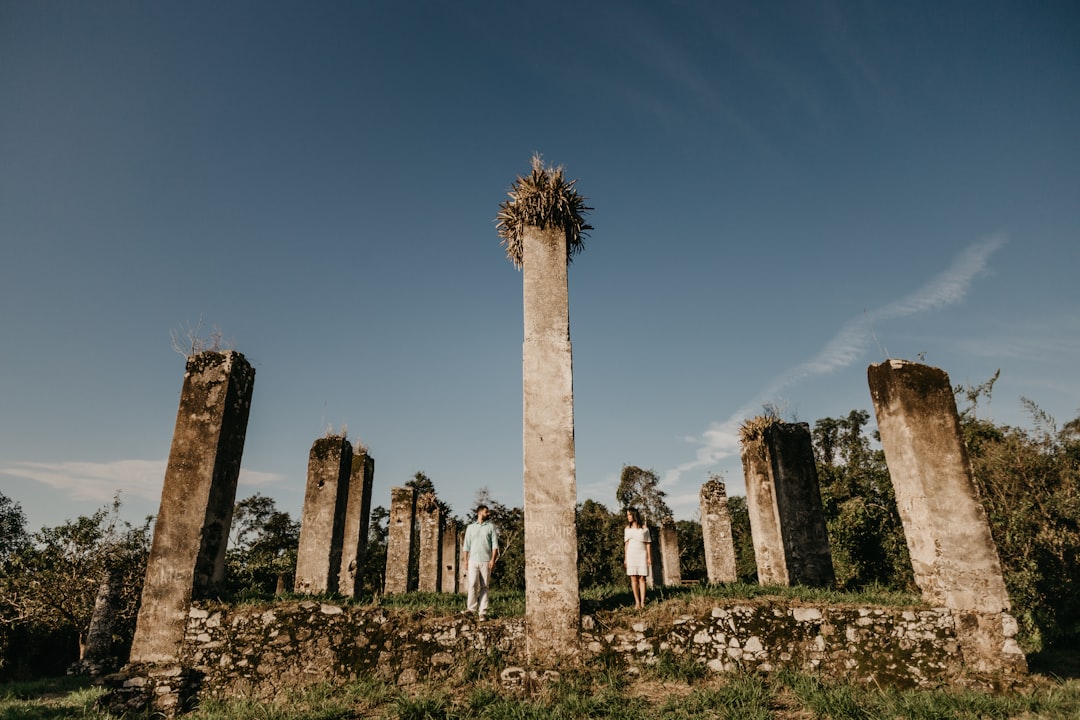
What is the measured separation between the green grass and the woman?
1.33 metres

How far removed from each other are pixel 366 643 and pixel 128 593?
15428 millimetres

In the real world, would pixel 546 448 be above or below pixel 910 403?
below

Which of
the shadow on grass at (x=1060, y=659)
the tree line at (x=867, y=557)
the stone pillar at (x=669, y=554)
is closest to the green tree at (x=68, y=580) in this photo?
the tree line at (x=867, y=557)

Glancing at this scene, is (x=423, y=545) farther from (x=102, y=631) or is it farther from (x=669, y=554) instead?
(x=102, y=631)

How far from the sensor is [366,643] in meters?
6.91

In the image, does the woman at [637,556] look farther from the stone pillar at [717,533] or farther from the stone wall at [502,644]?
the stone pillar at [717,533]

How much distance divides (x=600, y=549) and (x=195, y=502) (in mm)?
→ 27595

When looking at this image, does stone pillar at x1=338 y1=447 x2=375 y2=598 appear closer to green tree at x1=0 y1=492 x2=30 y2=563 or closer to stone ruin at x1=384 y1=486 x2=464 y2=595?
stone ruin at x1=384 y1=486 x2=464 y2=595

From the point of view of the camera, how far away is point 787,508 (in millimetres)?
A: 11297

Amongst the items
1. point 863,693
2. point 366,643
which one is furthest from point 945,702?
point 366,643

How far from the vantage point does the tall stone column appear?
10906 millimetres

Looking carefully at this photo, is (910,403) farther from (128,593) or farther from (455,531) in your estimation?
(128,593)

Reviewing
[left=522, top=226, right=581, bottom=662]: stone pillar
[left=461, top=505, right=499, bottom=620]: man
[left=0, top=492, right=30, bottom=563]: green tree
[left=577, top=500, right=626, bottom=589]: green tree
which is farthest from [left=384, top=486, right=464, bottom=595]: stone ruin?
[left=0, top=492, right=30, bottom=563]: green tree

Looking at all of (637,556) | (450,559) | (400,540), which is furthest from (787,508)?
(450,559)
